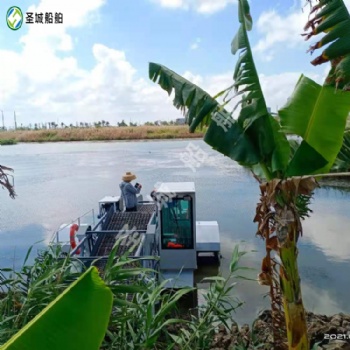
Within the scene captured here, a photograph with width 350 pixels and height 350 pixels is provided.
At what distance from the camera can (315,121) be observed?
2383 mm

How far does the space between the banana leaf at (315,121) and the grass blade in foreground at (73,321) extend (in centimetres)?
173

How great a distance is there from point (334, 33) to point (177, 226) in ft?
14.7

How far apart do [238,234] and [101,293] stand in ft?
26.9

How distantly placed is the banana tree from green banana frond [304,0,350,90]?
211mm

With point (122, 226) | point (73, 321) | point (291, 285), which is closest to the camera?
point (73, 321)

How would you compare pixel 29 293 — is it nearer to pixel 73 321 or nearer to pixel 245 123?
pixel 73 321

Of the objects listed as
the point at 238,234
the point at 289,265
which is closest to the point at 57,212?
the point at 238,234

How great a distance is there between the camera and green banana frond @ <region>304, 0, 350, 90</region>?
74.4 inches

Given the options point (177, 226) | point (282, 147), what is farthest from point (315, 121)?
point (177, 226)

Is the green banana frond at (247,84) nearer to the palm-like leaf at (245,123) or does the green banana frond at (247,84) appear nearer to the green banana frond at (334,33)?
the palm-like leaf at (245,123)

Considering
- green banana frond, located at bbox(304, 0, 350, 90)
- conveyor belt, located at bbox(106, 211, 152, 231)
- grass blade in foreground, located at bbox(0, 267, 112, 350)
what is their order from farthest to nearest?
conveyor belt, located at bbox(106, 211, 152, 231) < green banana frond, located at bbox(304, 0, 350, 90) < grass blade in foreground, located at bbox(0, 267, 112, 350)

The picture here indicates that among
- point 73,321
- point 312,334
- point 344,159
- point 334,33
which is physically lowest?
point 312,334

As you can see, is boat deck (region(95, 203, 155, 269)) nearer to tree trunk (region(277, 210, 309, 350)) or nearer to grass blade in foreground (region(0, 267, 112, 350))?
tree trunk (region(277, 210, 309, 350))

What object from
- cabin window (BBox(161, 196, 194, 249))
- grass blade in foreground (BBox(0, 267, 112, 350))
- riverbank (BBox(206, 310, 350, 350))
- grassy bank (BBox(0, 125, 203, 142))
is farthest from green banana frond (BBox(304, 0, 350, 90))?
grassy bank (BBox(0, 125, 203, 142))
